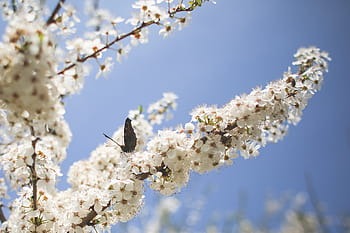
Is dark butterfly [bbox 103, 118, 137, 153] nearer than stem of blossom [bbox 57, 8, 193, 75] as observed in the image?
No

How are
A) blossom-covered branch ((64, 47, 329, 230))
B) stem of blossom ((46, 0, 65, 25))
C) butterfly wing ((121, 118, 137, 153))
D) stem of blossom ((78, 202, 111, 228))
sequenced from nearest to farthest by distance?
stem of blossom ((46, 0, 65, 25)) → blossom-covered branch ((64, 47, 329, 230)) → stem of blossom ((78, 202, 111, 228)) → butterfly wing ((121, 118, 137, 153))

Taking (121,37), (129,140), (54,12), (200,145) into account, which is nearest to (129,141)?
(129,140)

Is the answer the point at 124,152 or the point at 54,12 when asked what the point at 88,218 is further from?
the point at 54,12

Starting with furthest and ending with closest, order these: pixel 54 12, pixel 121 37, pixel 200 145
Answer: pixel 200 145 → pixel 121 37 → pixel 54 12

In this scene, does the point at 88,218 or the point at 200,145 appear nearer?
the point at 200,145

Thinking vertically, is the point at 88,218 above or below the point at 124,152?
below

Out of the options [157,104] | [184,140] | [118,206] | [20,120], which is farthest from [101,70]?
[157,104]

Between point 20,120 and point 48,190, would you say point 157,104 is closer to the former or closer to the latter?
point 48,190

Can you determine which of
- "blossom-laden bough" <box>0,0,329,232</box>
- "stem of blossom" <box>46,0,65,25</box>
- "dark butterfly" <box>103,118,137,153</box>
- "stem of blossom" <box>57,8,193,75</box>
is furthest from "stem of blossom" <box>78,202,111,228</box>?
"stem of blossom" <box>46,0,65,25</box>

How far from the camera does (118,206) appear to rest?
3.51 metres

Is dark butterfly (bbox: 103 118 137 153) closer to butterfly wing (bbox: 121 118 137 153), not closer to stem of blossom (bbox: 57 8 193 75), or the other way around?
butterfly wing (bbox: 121 118 137 153)

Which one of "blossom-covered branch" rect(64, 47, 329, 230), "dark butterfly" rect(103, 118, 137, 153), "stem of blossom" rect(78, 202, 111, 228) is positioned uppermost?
"dark butterfly" rect(103, 118, 137, 153)

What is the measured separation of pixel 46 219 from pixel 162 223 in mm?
8297

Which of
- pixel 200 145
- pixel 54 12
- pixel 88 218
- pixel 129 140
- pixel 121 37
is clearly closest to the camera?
pixel 54 12
